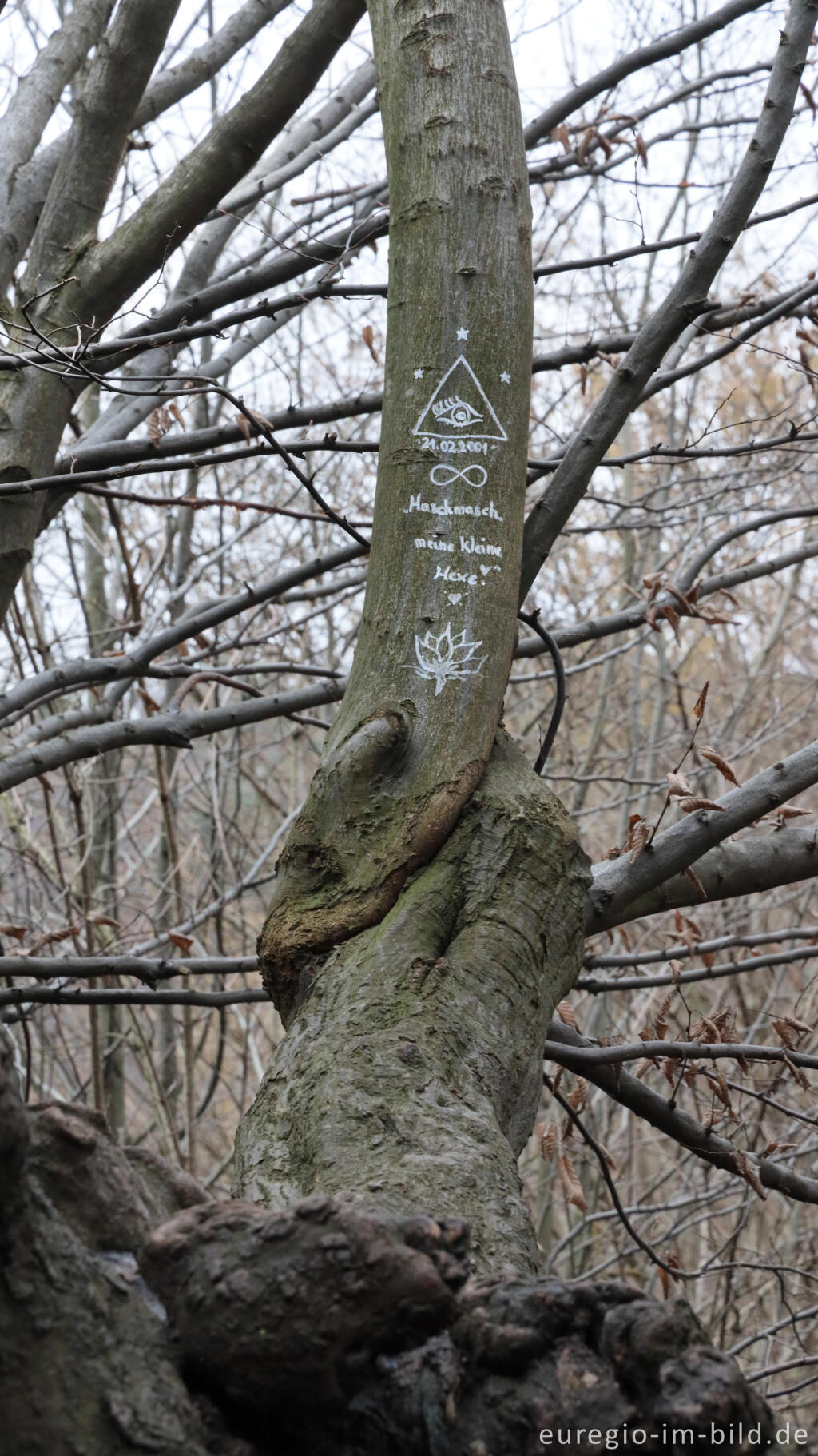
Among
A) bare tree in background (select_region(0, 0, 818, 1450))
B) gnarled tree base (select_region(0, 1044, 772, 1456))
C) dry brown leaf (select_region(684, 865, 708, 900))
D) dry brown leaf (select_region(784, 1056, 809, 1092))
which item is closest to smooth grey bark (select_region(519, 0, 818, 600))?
bare tree in background (select_region(0, 0, 818, 1450))

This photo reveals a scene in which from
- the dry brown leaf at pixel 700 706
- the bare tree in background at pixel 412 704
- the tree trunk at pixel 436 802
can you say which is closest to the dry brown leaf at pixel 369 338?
the bare tree in background at pixel 412 704

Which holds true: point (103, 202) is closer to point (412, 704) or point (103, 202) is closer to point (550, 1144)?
point (412, 704)

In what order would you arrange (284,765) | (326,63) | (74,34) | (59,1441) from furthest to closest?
(284,765) → (74,34) → (326,63) → (59,1441)

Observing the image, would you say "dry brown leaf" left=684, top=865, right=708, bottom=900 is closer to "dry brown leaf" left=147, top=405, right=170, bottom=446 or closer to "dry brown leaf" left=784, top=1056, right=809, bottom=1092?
"dry brown leaf" left=784, top=1056, right=809, bottom=1092

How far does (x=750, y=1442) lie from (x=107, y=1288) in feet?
1.63

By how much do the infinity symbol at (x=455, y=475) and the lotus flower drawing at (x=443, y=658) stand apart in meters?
0.25

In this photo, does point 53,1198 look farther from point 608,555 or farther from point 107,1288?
point 608,555

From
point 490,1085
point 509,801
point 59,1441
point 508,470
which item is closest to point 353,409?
point 508,470

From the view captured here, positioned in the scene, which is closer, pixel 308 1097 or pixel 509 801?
pixel 308 1097

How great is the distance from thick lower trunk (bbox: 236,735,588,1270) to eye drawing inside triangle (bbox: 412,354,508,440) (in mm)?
515

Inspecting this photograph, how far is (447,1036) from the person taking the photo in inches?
56.2

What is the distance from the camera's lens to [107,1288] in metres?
0.88

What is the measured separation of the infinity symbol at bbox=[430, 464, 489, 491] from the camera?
1.82 m

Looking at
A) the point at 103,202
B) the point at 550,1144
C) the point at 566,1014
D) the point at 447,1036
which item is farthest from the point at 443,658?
the point at 103,202
